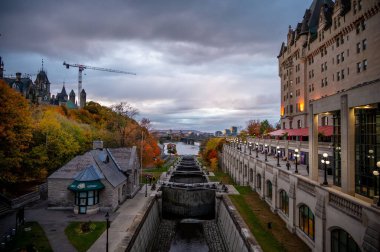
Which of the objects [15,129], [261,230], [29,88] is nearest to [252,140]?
[261,230]

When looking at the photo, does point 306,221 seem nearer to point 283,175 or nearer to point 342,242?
point 342,242

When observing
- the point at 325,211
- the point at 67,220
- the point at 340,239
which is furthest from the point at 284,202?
the point at 67,220

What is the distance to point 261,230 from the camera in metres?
24.9

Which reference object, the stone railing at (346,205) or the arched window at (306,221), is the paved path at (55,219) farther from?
the stone railing at (346,205)

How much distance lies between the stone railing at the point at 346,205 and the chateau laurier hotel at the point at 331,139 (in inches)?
2.1

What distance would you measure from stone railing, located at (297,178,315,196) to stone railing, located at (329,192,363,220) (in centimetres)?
293

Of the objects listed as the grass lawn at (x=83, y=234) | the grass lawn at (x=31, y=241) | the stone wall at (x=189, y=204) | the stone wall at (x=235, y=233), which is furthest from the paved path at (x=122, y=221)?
the stone wall at (x=235, y=233)

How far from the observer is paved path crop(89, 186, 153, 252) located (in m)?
21.9

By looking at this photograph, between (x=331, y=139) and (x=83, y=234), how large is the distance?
3098 cm

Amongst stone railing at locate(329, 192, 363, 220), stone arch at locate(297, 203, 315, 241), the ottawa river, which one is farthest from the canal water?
stone railing at locate(329, 192, 363, 220)

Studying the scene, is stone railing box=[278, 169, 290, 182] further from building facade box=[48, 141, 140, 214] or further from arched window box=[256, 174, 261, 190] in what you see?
building facade box=[48, 141, 140, 214]

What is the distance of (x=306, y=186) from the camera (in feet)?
72.1

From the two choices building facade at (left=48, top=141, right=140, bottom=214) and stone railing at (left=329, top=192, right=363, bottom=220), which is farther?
building facade at (left=48, top=141, right=140, bottom=214)

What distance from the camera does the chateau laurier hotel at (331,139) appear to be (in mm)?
16578
